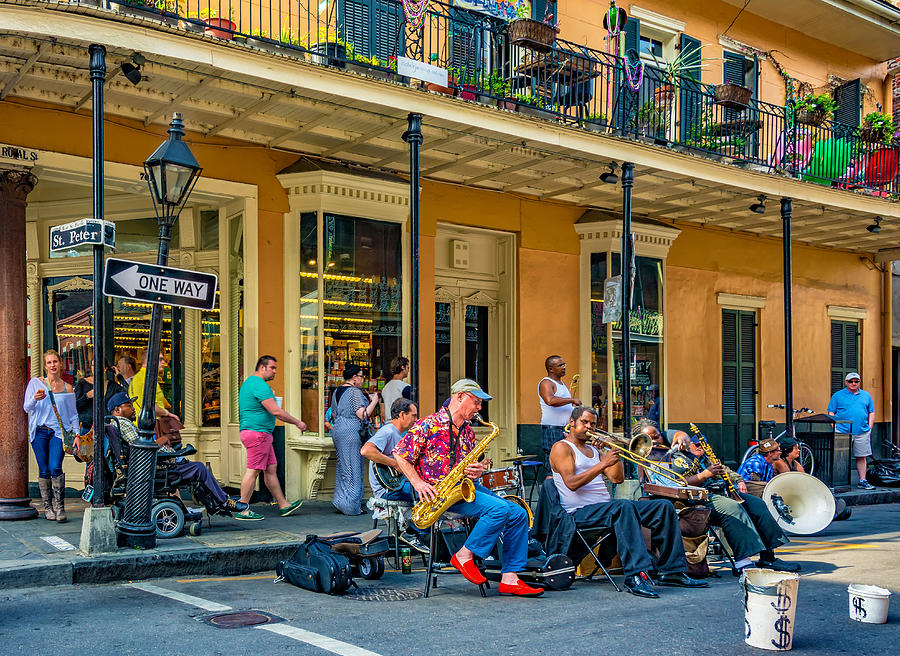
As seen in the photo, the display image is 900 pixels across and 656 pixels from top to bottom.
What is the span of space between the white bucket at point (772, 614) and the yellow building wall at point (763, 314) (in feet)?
→ 30.5

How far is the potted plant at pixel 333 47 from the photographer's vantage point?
9391 millimetres

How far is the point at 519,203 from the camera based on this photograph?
1318 centimetres

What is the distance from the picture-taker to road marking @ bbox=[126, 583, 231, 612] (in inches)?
248

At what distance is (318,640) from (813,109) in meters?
12.3

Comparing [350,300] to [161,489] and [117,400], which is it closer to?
Answer: [117,400]

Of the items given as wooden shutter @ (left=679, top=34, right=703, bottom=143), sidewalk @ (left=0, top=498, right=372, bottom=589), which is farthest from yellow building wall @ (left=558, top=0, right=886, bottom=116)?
sidewalk @ (left=0, top=498, right=372, bottom=589)

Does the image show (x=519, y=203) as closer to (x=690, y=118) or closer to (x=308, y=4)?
(x=690, y=118)

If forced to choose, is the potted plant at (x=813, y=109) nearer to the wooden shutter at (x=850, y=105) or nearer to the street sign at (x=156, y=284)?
the wooden shutter at (x=850, y=105)

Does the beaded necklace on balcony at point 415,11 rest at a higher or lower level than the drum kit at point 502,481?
higher

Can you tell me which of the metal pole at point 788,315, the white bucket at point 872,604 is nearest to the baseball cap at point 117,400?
the white bucket at point 872,604

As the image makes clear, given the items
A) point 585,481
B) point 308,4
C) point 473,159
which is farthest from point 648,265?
point 585,481

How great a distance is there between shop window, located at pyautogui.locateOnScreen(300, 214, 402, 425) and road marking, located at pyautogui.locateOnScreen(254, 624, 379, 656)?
5261mm

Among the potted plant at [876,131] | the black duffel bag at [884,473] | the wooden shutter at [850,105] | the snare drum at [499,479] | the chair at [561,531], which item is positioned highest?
the wooden shutter at [850,105]

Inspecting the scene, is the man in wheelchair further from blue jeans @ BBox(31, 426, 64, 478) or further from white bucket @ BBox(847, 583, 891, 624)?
white bucket @ BBox(847, 583, 891, 624)
